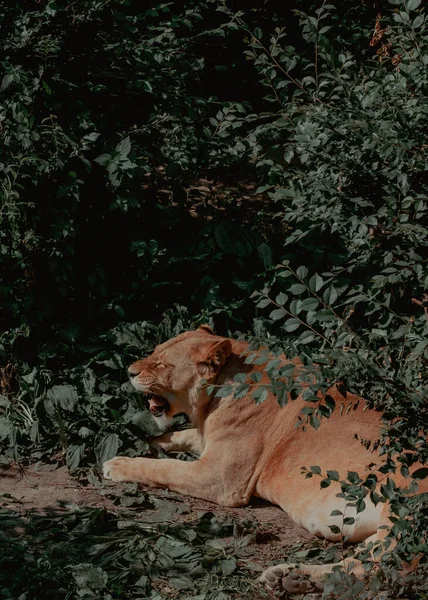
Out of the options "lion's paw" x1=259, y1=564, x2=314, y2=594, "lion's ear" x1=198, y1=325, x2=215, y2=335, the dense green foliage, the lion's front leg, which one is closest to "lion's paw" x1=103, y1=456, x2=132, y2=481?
the lion's front leg

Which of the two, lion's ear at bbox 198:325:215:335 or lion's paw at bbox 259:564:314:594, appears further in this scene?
lion's ear at bbox 198:325:215:335

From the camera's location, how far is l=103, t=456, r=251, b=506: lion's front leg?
260 inches

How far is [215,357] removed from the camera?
6793 mm

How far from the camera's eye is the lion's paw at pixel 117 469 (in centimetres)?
677

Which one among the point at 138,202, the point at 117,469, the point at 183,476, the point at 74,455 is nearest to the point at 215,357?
the point at 183,476

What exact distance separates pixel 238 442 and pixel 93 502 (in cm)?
99

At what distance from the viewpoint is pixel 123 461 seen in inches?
270

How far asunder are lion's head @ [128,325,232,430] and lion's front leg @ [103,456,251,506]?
40 cm

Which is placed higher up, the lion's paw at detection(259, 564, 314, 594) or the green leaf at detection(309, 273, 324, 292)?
the green leaf at detection(309, 273, 324, 292)

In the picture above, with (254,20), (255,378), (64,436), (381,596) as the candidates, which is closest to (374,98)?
(255,378)

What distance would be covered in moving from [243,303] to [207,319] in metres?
0.42

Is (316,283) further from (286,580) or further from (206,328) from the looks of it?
(206,328)

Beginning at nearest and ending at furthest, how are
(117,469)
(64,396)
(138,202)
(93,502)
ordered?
(93,502), (117,469), (64,396), (138,202)

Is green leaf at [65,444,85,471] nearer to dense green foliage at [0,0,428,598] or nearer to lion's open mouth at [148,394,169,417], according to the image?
dense green foliage at [0,0,428,598]
